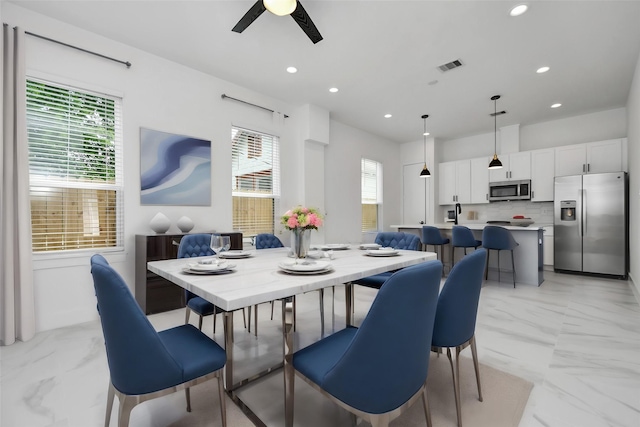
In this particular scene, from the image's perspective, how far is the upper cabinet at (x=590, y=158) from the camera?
191 inches

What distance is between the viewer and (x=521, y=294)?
381 cm

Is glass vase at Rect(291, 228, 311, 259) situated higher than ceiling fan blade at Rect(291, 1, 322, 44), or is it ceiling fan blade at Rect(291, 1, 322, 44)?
ceiling fan blade at Rect(291, 1, 322, 44)

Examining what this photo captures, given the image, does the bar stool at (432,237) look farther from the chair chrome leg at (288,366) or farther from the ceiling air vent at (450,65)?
the chair chrome leg at (288,366)

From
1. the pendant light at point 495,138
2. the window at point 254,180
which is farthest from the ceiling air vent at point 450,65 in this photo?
the window at point 254,180

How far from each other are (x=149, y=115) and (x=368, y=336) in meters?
3.50

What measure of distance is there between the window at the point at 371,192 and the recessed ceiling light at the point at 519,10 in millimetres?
3764

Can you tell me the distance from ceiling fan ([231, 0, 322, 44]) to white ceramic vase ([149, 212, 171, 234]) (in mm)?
2045

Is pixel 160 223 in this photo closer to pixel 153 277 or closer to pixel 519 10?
pixel 153 277

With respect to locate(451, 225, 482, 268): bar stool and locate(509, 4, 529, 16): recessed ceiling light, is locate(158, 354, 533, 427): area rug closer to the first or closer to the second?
locate(451, 225, 482, 268): bar stool

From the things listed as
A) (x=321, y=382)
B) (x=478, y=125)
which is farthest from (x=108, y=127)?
(x=478, y=125)

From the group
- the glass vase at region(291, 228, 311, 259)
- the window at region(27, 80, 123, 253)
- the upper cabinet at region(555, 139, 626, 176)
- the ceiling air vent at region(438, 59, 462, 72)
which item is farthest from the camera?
the upper cabinet at region(555, 139, 626, 176)

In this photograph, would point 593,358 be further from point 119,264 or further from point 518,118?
point 518,118

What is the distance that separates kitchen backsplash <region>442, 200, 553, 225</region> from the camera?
573 centimetres

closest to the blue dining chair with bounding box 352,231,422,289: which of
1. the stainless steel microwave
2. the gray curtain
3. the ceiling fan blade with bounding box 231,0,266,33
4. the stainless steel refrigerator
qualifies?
the ceiling fan blade with bounding box 231,0,266,33
